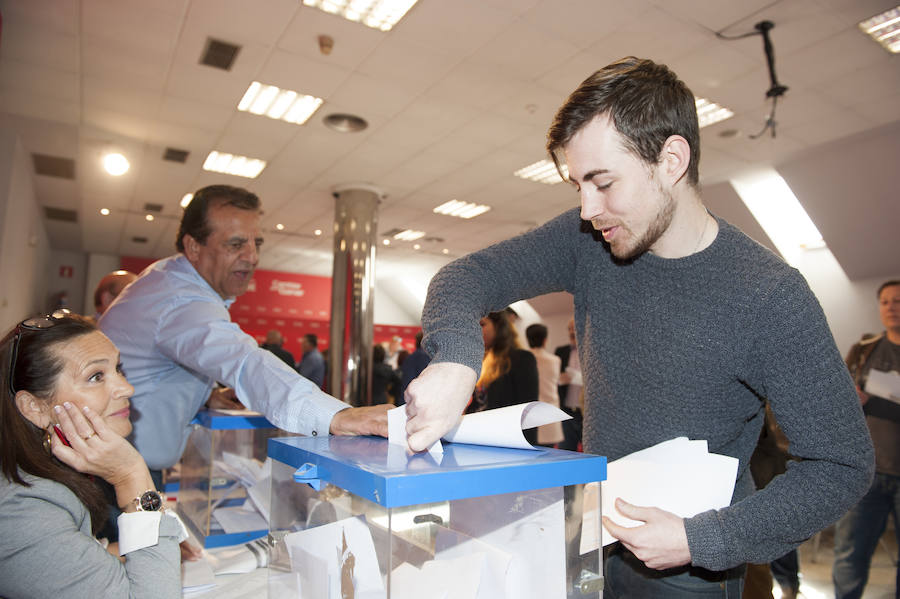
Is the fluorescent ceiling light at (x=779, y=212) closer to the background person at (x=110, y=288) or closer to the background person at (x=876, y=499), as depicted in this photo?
the background person at (x=876, y=499)

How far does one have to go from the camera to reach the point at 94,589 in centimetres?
91

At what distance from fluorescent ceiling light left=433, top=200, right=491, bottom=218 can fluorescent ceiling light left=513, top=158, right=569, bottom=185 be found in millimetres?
1313

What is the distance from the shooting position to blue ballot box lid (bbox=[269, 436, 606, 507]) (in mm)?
559

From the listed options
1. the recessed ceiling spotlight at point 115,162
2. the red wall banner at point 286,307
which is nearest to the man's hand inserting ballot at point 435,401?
the recessed ceiling spotlight at point 115,162

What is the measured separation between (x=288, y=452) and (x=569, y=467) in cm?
39

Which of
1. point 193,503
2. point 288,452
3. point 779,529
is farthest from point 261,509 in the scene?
point 779,529

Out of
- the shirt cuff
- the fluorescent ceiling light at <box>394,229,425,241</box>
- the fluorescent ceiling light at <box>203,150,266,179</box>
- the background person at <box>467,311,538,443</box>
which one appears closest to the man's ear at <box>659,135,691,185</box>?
the shirt cuff

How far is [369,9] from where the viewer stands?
378 cm

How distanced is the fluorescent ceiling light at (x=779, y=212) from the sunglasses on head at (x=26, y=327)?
7.16 meters

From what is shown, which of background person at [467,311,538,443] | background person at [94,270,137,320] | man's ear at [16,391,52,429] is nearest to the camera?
man's ear at [16,391,52,429]

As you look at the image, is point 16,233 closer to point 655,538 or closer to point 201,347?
point 201,347

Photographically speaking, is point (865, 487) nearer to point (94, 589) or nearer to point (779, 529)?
point (779, 529)

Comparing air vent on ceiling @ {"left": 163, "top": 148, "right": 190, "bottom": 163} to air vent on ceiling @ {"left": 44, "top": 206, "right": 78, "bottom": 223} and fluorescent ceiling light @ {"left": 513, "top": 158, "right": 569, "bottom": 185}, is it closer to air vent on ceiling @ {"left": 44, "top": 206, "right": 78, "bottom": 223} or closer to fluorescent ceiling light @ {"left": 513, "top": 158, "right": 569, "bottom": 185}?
air vent on ceiling @ {"left": 44, "top": 206, "right": 78, "bottom": 223}

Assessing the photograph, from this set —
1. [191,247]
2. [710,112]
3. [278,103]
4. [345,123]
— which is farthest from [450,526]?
[710,112]
